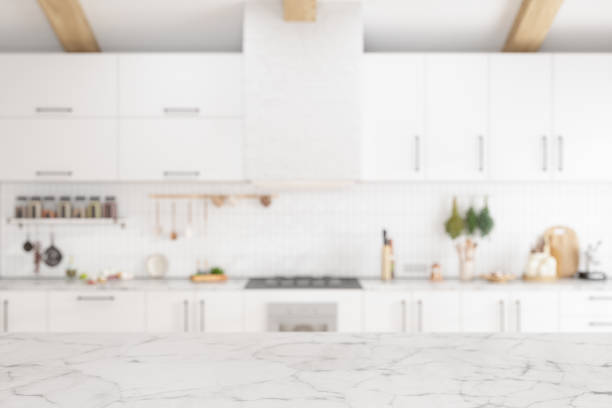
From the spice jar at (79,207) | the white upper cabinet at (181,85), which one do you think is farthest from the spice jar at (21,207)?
the white upper cabinet at (181,85)

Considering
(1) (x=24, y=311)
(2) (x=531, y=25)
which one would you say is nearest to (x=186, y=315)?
(1) (x=24, y=311)

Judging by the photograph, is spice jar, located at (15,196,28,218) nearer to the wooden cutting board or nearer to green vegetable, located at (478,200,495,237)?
green vegetable, located at (478,200,495,237)

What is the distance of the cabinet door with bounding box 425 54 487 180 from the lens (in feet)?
10.9

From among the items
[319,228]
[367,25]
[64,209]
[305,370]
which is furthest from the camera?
[319,228]

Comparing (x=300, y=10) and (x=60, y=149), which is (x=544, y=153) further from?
(x=60, y=149)

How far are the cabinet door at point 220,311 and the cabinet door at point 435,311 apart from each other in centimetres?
117

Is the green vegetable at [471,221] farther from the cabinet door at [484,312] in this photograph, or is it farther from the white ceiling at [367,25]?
the white ceiling at [367,25]

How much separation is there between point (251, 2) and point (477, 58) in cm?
165

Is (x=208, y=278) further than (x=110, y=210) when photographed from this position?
No

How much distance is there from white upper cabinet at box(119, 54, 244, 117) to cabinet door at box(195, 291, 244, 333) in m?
1.27

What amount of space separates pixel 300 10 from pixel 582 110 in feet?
7.02

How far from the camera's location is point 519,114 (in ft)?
10.9

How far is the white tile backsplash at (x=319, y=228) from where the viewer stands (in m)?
3.64

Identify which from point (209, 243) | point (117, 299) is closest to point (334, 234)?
point (209, 243)
